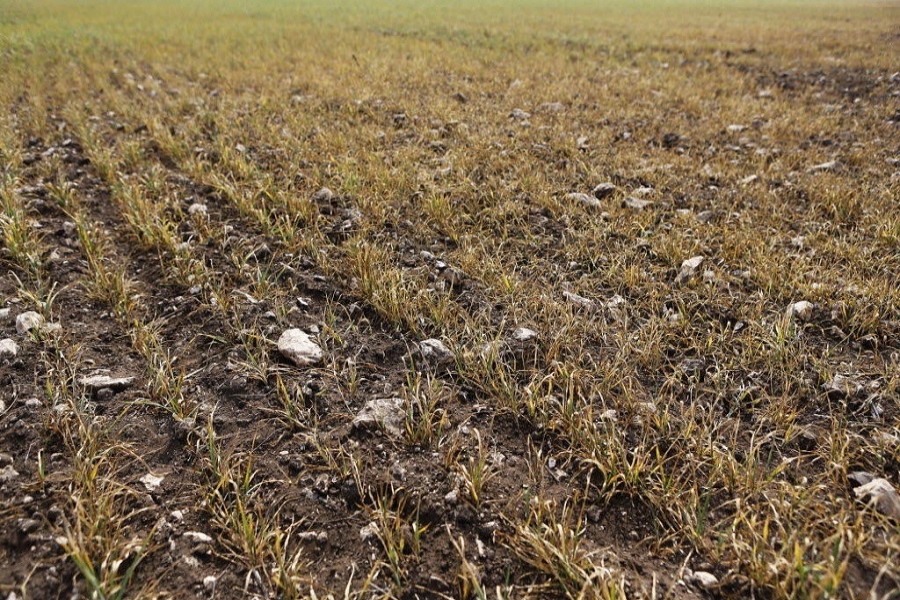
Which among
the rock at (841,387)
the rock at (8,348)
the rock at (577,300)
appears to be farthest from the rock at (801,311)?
the rock at (8,348)

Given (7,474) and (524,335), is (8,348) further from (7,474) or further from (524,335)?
(524,335)

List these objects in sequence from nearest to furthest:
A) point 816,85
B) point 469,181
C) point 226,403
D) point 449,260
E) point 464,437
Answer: point 464,437
point 226,403
point 449,260
point 469,181
point 816,85

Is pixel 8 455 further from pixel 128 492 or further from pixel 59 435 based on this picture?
pixel 128 492

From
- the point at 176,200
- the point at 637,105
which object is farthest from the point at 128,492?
the point at 637,105

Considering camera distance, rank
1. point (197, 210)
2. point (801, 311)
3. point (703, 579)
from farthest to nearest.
A: 1. point (197, 210)
2. point (801, 311)
3. point (703, 579)

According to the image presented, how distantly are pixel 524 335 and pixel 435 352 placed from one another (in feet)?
2.03

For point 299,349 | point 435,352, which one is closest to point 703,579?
point 435,352

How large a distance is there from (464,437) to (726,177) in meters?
5.22

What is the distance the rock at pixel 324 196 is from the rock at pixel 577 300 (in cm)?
300

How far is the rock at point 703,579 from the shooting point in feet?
7.16

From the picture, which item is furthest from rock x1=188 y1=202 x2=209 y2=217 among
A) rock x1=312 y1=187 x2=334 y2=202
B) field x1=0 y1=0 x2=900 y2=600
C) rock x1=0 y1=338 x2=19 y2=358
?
rock x1=0 y1=338 x2=19 y2=358

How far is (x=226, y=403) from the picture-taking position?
317 cm

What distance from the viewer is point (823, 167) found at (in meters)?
6.61

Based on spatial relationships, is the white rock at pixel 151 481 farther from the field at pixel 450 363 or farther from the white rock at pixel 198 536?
the white rock at pixel 198 536
